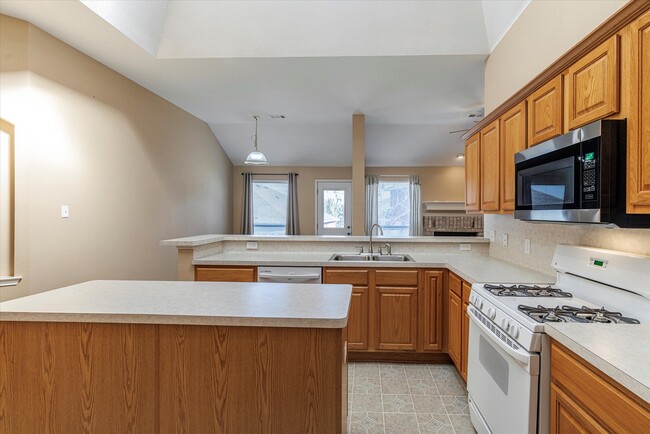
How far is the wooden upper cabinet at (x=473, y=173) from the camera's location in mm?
2707

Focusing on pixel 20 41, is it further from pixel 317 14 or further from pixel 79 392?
pixel 79 392

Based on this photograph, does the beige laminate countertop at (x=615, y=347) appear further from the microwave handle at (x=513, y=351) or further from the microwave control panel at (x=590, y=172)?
the microwave control panel at (x=590, y=172)

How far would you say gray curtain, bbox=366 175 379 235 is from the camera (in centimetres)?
768

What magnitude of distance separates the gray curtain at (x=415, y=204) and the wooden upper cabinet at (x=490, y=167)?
16.3ft

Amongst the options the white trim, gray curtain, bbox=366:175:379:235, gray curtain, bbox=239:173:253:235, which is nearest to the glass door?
gray curtain, bbox=366:175:379:235

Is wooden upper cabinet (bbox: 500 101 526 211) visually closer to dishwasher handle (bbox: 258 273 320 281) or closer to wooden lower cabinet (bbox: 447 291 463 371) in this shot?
wooden lower cabinet (bbox: 447 291 463 371)

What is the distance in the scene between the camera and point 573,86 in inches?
60.9

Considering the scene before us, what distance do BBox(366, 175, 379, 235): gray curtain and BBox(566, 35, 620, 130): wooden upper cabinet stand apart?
240 inches

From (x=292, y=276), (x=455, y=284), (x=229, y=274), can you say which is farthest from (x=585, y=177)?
(x=229, y=274)

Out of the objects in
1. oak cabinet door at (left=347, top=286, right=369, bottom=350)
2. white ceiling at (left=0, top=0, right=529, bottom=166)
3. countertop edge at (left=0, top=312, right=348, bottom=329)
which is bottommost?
oak cabinet door at (left=347, top=286, right=369, bottom=350)

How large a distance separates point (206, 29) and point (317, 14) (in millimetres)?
1071

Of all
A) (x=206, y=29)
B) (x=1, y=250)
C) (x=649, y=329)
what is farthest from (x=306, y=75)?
(x=649, y=329)

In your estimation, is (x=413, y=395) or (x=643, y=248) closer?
(x=643, y=248)

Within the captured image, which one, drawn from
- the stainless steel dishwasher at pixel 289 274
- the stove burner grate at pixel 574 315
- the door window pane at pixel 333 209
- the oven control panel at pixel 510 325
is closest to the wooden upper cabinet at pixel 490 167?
the oven control panel at pixel 510 325
